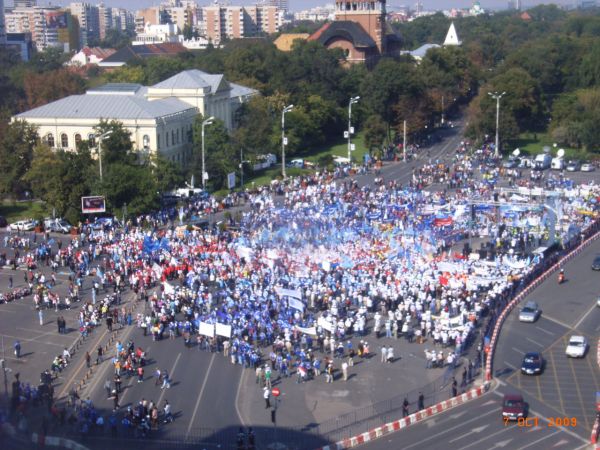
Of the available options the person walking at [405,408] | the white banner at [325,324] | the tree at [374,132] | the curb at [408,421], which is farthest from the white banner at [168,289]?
the tree at [374,132]

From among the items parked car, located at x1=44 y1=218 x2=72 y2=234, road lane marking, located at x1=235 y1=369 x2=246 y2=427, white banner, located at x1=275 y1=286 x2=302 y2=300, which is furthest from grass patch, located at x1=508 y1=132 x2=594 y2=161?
road lane marking, located at x1=235 y1=369 x2=246 y2=427

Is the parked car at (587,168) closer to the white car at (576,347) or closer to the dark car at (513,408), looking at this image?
the white car at (576,347)

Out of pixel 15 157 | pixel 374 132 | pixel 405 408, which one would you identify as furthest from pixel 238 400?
pixel 374 132

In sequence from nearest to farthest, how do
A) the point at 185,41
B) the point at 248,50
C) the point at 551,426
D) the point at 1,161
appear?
the point at 551,426
the point at 1,161
the point at 248,50
the point at 185,41

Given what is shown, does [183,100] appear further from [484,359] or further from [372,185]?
[484,359]

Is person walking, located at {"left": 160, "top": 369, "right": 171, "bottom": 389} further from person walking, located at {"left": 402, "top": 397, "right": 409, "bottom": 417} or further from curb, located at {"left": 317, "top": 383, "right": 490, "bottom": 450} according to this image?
person walking, located at {"left": 402, "top": 397, "right": 409, "bottom": 417}

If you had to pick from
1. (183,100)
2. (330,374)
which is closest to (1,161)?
(183,100)
